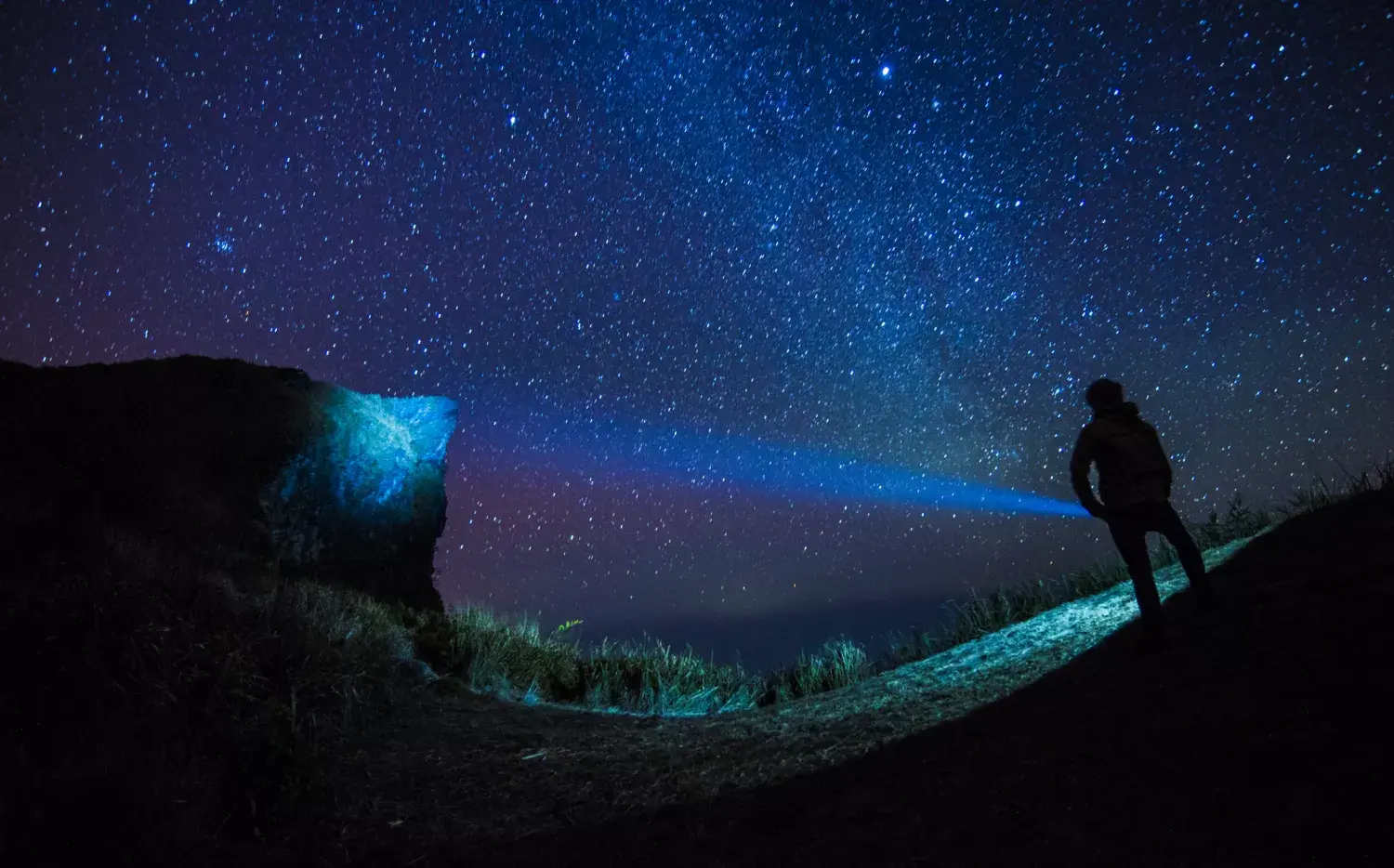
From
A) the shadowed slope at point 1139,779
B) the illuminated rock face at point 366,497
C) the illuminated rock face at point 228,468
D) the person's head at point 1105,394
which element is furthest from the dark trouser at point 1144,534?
the illuminated rock face at point 366,497

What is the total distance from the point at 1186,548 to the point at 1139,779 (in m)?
2.63

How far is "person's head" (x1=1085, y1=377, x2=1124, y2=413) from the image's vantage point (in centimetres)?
547

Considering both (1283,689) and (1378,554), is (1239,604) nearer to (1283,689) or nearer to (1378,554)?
(1378,554)

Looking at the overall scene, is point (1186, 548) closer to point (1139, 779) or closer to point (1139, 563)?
point (1139, 563)

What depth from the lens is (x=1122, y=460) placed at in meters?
5.18

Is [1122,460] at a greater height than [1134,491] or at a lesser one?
greater

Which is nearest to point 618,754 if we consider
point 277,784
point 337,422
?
point 277,784

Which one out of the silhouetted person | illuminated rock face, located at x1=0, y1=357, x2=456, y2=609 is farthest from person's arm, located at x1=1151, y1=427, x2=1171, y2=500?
illuminated rock face, located at x1=0, y1=357, x2=456, y2=609

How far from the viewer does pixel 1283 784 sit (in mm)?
2869

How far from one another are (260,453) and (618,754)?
702 cm

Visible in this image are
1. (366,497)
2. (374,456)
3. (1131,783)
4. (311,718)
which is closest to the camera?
(1131,783)

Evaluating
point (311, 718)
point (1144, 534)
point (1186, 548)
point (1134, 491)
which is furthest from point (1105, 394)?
point (311, 718)

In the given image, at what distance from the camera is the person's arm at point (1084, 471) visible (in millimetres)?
5254

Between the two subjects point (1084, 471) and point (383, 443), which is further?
point (383, 443)
